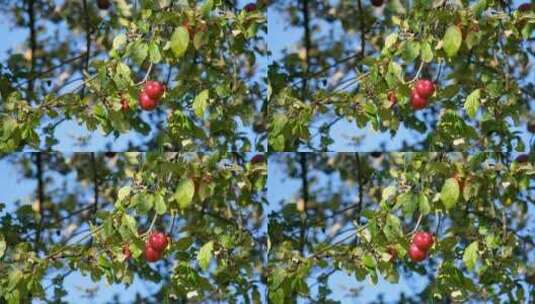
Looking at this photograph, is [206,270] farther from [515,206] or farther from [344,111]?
[515,206]

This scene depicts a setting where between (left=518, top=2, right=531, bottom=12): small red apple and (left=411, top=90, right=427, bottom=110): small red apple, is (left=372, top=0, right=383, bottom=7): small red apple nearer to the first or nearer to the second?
(left=411, top=90, right=427, bottom=110): small red apple

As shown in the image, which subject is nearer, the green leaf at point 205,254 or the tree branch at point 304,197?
the green leaf at point 205,254

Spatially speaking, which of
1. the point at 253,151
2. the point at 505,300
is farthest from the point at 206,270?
the point at 505,300

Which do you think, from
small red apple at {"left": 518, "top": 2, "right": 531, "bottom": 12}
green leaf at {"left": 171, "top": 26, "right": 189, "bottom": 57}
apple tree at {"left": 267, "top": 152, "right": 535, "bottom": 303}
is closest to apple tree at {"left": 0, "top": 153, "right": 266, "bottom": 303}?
apple tree at {"left": 267, "top": 152, "right": 535, "bottom": 303}

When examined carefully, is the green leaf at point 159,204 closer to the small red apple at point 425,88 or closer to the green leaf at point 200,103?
the green leaf at point 200,103

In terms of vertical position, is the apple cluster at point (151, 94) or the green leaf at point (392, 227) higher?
Answer: the apple cluster at point (151, 94)

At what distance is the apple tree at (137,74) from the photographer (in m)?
4.29

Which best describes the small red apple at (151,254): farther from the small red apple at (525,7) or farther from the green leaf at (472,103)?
the small red apple at (525,7)

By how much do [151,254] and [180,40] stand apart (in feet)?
2.19

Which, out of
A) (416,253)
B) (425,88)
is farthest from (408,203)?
(425,88)

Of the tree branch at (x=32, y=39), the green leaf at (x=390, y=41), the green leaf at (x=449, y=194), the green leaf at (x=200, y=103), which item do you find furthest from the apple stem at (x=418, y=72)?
the tree branch at (x=32, y=39)

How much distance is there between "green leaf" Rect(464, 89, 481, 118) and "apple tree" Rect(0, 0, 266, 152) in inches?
25.2

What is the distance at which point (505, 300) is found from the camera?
4367 millimetres

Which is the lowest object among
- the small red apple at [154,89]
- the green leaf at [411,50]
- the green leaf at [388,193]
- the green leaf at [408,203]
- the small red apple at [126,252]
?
the small red apple at [126,252]
